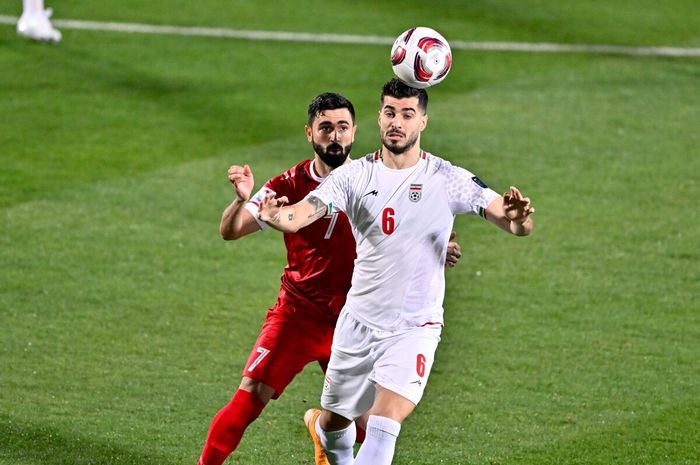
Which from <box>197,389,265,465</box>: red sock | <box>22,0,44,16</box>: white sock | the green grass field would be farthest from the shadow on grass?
<box>22,0,44,16</box>: white sock

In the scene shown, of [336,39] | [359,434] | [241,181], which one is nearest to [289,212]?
[241,181]

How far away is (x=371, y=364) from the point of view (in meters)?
6.51

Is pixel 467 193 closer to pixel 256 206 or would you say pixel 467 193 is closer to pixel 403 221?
pixel 403 221

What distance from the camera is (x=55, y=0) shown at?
59.2 feet

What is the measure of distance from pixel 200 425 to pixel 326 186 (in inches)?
89.4

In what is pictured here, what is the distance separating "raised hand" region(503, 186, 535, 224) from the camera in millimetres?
5922

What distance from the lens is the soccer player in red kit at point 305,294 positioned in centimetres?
698

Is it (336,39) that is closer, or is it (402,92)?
(402,92)

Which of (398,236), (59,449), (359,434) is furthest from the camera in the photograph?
(359,434)

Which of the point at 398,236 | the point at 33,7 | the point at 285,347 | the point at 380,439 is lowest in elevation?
the point at 380,439

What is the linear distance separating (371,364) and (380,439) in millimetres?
487

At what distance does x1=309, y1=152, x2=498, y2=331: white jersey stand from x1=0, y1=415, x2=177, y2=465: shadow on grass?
187 centimetres

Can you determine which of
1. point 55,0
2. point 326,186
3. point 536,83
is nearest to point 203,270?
point 326,186

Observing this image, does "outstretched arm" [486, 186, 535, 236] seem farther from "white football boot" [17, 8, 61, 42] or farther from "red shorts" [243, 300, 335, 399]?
"white football boot" [17, 8, 61, 42]
